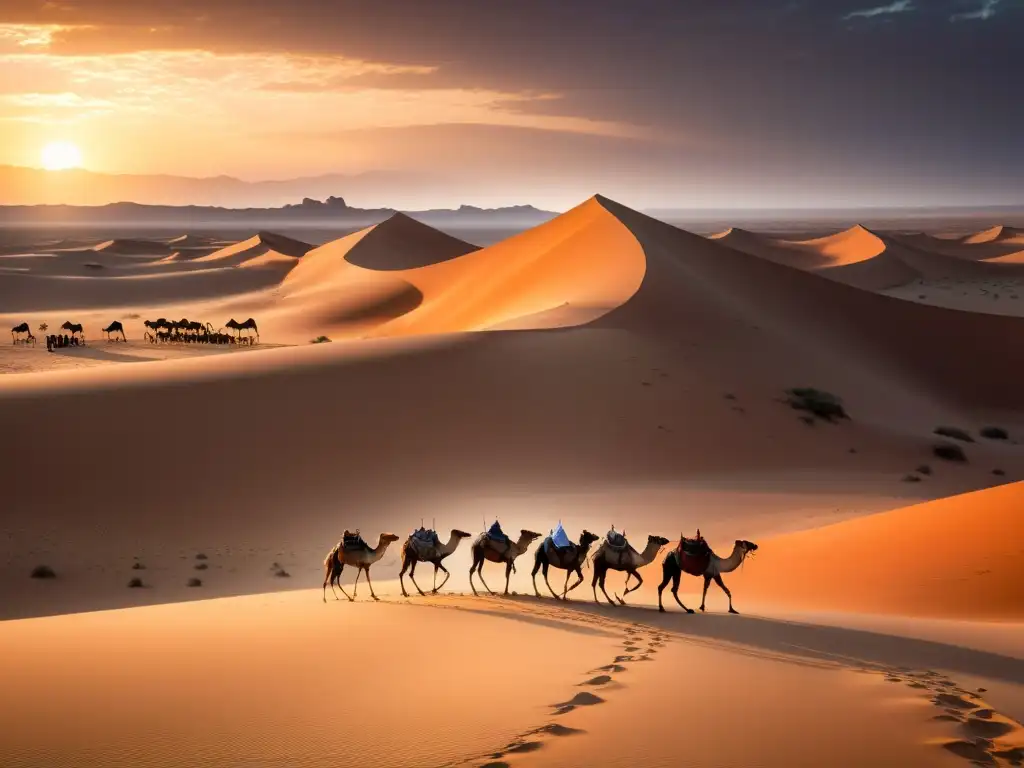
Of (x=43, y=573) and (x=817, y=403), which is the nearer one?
(x=43, y=573)

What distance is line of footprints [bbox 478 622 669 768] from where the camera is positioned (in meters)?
6.62

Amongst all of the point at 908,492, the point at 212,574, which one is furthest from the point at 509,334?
the point at 212,574

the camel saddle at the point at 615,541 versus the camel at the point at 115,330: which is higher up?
the camel at the point at 115,330

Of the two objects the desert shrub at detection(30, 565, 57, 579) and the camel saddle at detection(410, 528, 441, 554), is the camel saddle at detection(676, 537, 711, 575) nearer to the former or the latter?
the camel saddle at detection(410, 528, 441, 554)

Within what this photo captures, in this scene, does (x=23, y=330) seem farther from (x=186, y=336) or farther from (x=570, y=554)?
(x=570, y=554)

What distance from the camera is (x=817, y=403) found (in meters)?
31.4

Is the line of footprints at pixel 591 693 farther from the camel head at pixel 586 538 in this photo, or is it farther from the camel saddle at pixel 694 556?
the camel head at pixel 586 538

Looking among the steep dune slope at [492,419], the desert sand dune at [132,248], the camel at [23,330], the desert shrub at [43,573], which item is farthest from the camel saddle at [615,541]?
the desert sand dune at [132,248]

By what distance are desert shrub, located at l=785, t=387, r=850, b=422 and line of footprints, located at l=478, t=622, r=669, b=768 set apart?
21179mm

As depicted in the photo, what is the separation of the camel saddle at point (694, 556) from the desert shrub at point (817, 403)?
19469 mm

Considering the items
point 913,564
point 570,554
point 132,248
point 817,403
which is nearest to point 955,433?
point 817,403

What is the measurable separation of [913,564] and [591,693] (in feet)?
28.3

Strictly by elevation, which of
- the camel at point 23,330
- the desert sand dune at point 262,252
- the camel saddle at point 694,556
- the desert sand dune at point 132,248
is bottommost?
the camel saddle at point 694,556

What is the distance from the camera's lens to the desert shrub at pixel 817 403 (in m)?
30.8
